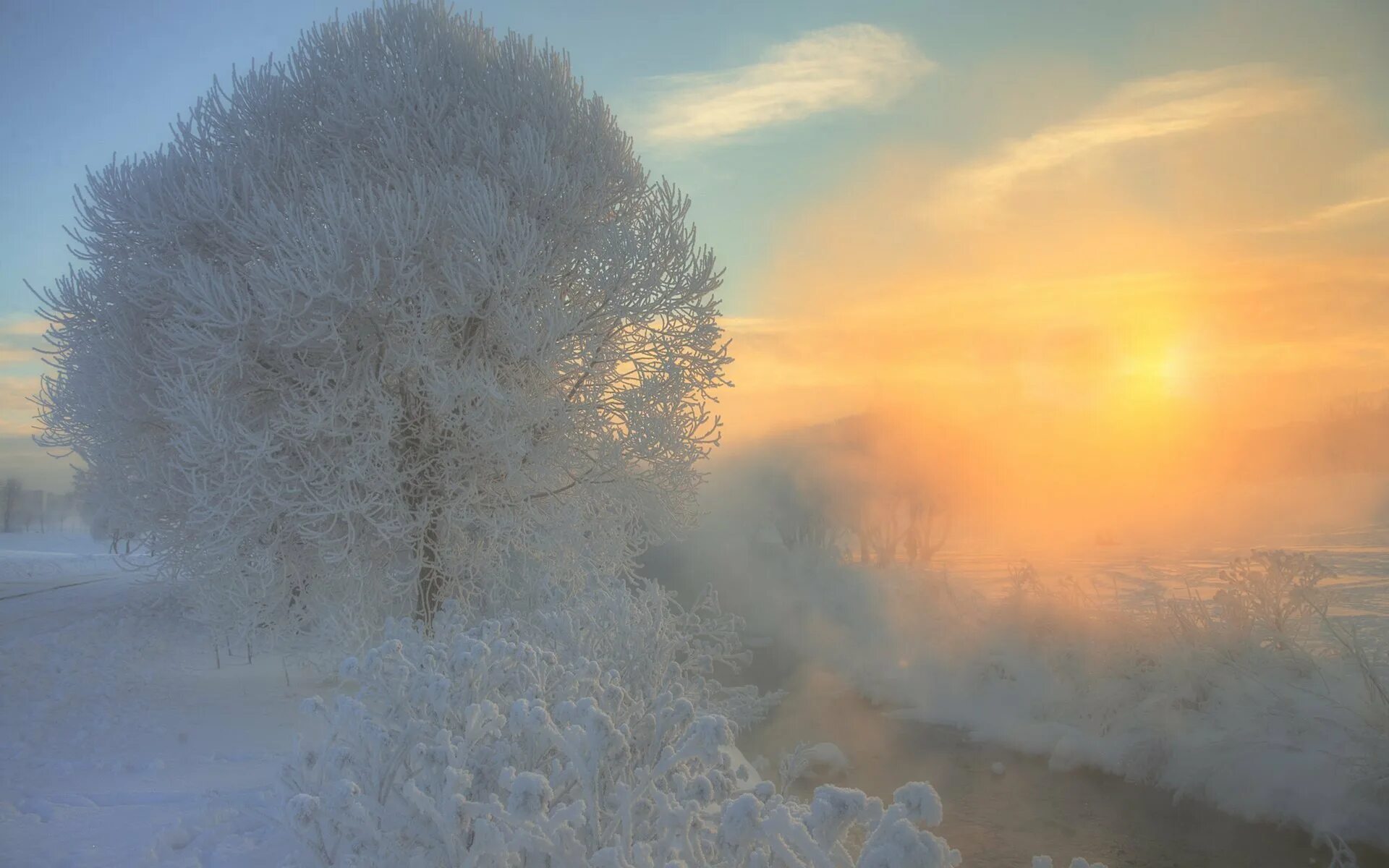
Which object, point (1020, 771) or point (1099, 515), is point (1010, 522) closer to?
point (1099, 515)

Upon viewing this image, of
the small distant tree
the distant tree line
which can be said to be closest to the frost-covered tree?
the small distant tree

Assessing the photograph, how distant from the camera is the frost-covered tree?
7879 millimetres

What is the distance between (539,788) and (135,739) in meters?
9.04

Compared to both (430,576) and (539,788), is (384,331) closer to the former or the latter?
(430,576)

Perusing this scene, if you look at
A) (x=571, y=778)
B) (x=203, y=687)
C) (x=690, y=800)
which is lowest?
(x=203, y=687)

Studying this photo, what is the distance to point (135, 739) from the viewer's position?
8.92m

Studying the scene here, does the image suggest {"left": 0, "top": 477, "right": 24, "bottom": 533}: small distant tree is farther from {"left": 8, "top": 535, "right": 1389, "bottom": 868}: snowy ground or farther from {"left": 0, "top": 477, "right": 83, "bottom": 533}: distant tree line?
{"left": 8, "top": 535, "right": 1389, "bottom": 868}: snowy ground

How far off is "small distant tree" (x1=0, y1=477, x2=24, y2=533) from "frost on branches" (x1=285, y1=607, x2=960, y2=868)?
62164 mm

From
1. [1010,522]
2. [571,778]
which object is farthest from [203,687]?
[1010,522]

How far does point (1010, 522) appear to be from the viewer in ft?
64.2

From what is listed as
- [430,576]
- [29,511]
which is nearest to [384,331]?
[430,576]

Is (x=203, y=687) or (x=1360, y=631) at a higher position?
(x=1360, y=631)

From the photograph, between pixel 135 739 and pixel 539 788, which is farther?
pixel 135 739

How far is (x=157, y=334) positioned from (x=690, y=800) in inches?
346
